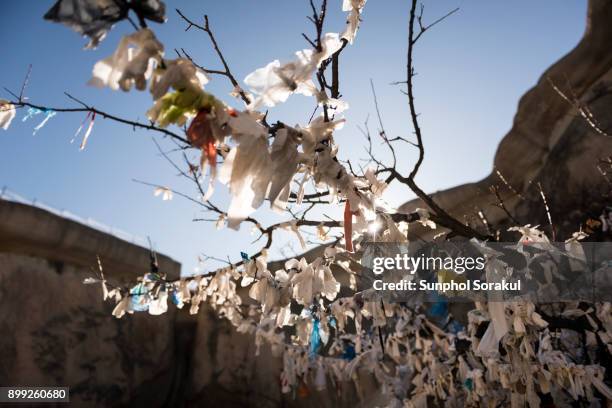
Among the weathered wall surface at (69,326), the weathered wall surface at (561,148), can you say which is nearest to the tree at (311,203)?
the weathered wall surface at (561,148)

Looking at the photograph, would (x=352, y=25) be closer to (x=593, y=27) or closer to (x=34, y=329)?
(x=34, y=329)

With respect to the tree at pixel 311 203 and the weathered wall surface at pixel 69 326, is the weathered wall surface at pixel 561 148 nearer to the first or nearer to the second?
the tree at pixel 311 203

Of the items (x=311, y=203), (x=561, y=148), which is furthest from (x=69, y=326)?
(x=561, y=148)

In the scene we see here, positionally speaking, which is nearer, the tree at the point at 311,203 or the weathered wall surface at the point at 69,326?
the tree at the point at 311,203

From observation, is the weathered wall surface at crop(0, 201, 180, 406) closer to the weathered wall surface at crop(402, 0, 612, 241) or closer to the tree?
the tree

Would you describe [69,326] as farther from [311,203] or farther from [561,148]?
[561,148]

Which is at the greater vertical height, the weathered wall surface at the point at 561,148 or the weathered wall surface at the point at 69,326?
the weathered wall surface at the point at 561,148

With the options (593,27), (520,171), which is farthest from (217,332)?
(593,27)

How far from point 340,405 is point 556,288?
6864mm

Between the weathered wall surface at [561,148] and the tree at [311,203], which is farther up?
the weathered wall surface at [561,148]

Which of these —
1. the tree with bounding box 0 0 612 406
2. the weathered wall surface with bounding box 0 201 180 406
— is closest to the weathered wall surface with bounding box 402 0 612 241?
the tree with bounding box 0 0 612 406

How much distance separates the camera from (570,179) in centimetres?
751

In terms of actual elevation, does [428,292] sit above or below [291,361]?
above

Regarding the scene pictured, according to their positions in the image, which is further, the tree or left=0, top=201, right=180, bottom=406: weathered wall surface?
left=0, top=201, right=180, bottom=406: weathered wall surface
